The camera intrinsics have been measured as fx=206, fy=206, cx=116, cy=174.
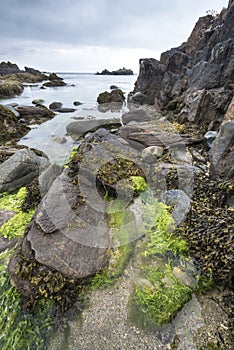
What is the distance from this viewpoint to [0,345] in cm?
233

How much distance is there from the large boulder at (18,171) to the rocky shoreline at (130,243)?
0.08 feet

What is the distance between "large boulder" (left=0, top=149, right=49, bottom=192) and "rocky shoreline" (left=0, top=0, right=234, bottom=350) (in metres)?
0.02

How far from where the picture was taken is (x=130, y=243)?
3.12 metres

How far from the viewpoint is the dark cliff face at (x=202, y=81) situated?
21.8ft

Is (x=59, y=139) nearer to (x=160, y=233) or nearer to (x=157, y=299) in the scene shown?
(x=160, y=233)

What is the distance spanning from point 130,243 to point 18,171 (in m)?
3.49

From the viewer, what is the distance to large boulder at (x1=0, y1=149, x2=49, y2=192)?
496cm

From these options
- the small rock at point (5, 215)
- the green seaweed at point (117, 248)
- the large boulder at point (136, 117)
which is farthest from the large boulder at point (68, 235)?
the large boulder at point (136, 117)

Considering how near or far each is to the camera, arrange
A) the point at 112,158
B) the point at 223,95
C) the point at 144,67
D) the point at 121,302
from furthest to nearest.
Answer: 1. the point at 144,67
2. the point at 223,95
3. the point at 112,158
4. the point at 121,302

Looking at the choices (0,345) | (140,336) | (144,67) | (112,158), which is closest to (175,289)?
(140,336)

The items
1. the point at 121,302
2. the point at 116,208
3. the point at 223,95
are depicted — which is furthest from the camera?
the point at 223,95

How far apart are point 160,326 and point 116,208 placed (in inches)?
74.2

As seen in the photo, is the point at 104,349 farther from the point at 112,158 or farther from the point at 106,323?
the point at 112,158

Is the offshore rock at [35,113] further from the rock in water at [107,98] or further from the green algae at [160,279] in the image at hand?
the green algae at [160,279]
